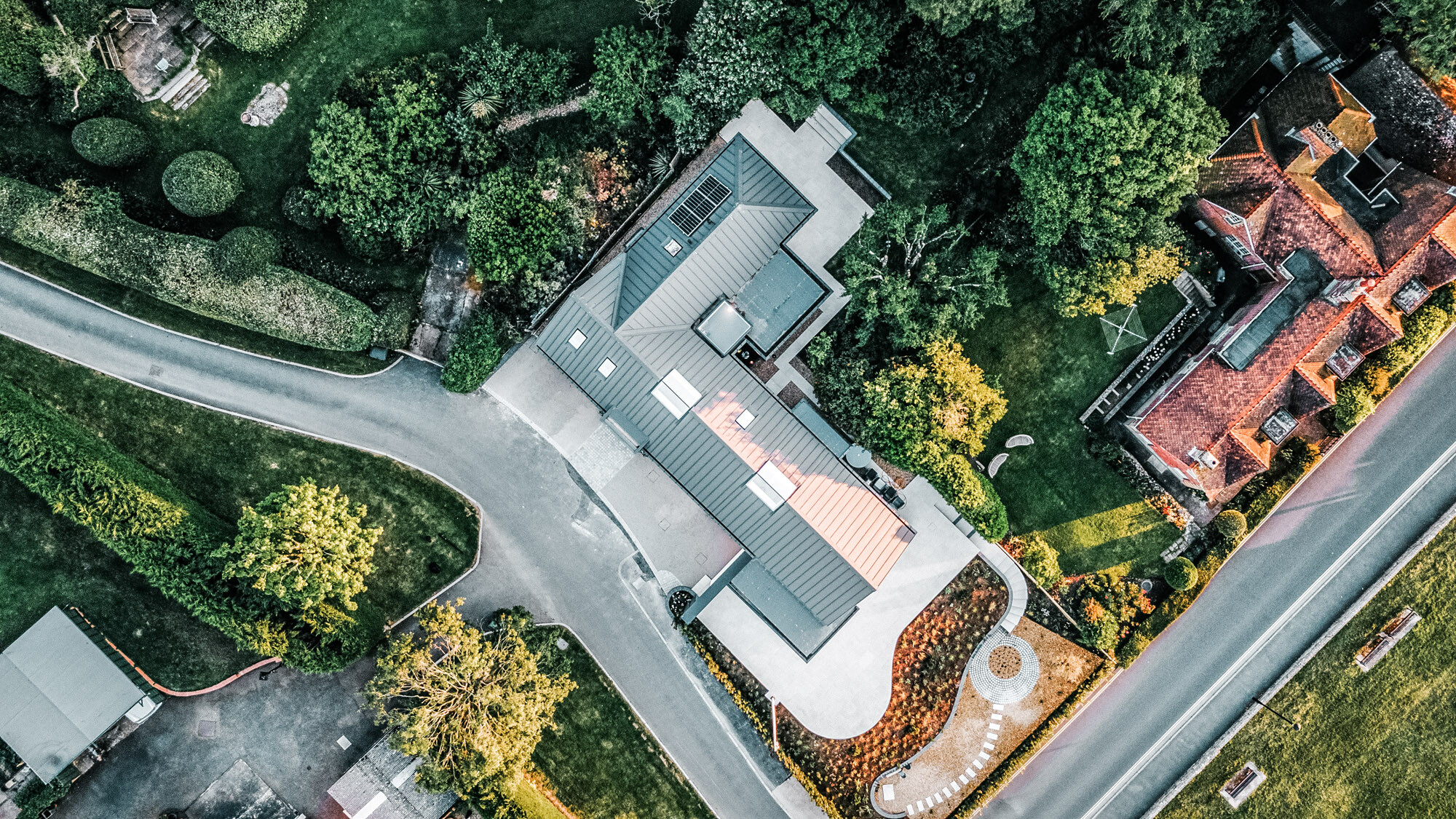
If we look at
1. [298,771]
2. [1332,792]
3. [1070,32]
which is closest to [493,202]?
[1070,32]

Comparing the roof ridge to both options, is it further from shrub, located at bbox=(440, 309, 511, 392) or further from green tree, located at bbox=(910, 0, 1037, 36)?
shrub, located at bbox=(440, 309, 511, 392)

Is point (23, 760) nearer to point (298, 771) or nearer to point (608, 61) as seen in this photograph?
point (298, 771)

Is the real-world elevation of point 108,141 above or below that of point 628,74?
below

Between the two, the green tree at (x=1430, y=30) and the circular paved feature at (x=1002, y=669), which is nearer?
the green tree at (x=1430, y=30)

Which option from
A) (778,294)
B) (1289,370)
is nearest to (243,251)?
(778,294)

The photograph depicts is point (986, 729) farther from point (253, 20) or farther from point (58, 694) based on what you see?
point (253, 20)

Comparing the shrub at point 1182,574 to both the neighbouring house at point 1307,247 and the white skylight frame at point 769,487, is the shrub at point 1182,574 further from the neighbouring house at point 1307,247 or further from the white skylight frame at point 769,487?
the white skylight frame at point 769,487

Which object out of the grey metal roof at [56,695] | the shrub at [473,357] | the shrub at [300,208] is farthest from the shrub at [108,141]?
the grey metal roof at [56,695]
